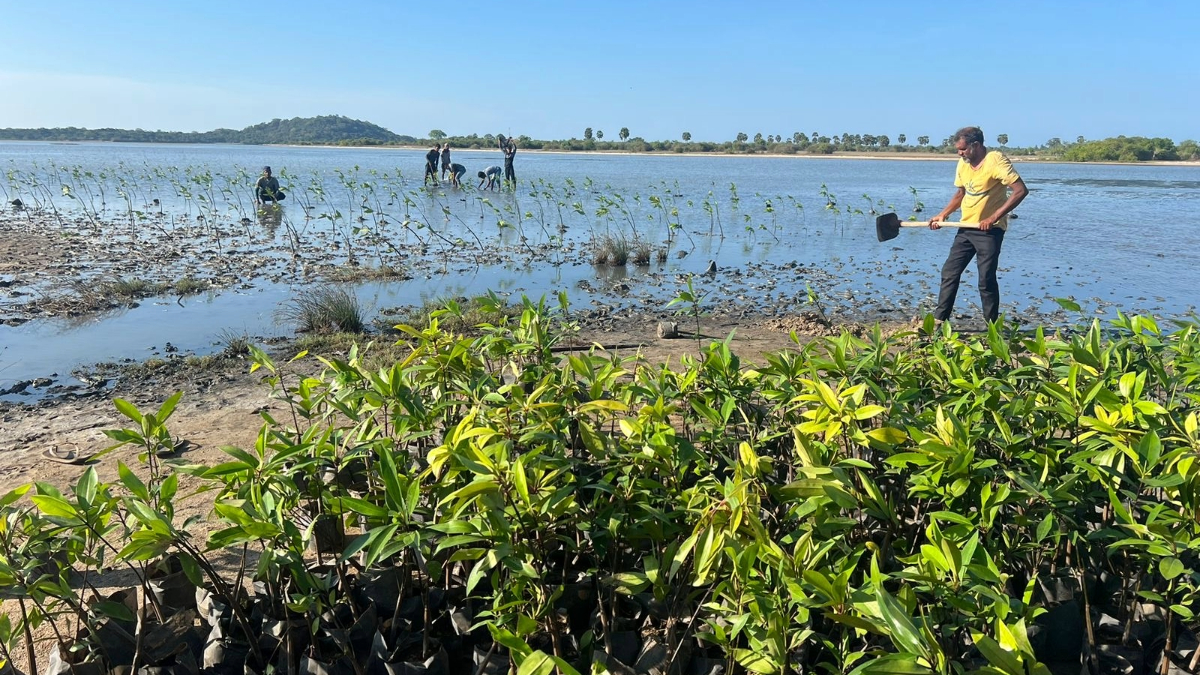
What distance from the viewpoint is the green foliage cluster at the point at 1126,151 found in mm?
63125

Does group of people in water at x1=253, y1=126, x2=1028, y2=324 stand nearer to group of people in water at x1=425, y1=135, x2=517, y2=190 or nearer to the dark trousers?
the dark trousers

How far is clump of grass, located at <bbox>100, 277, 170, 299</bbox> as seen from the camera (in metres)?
8.91

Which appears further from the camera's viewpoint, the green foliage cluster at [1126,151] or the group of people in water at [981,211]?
the green foliage cluster at [1126,151]

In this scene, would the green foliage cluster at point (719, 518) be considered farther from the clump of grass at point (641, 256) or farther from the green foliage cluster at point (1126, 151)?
the green foliage cluster at point (1126, 151)

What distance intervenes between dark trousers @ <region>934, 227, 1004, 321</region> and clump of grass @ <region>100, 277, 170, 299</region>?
28.0ft

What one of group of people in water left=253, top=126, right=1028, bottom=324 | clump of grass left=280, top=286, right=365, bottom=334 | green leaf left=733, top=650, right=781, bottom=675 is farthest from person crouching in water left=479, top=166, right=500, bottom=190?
green leaf left=733, top=650, right=781, bottom=675

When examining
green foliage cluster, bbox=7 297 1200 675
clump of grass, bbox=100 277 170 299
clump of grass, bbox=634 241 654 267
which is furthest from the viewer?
clump of grass, bbox=634 241 654 267

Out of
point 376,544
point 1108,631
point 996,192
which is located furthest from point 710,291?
point 376,544

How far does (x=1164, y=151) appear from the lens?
213 feet

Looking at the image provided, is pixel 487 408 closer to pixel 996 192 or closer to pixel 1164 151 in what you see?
pixel 996 192

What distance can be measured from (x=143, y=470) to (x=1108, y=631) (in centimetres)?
406

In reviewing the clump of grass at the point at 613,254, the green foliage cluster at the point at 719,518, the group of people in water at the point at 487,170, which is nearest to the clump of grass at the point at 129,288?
the clump of grass at the point at 613,254

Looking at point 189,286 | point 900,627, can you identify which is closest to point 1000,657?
point 900,627

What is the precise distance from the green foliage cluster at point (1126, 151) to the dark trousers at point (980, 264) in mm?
68212
